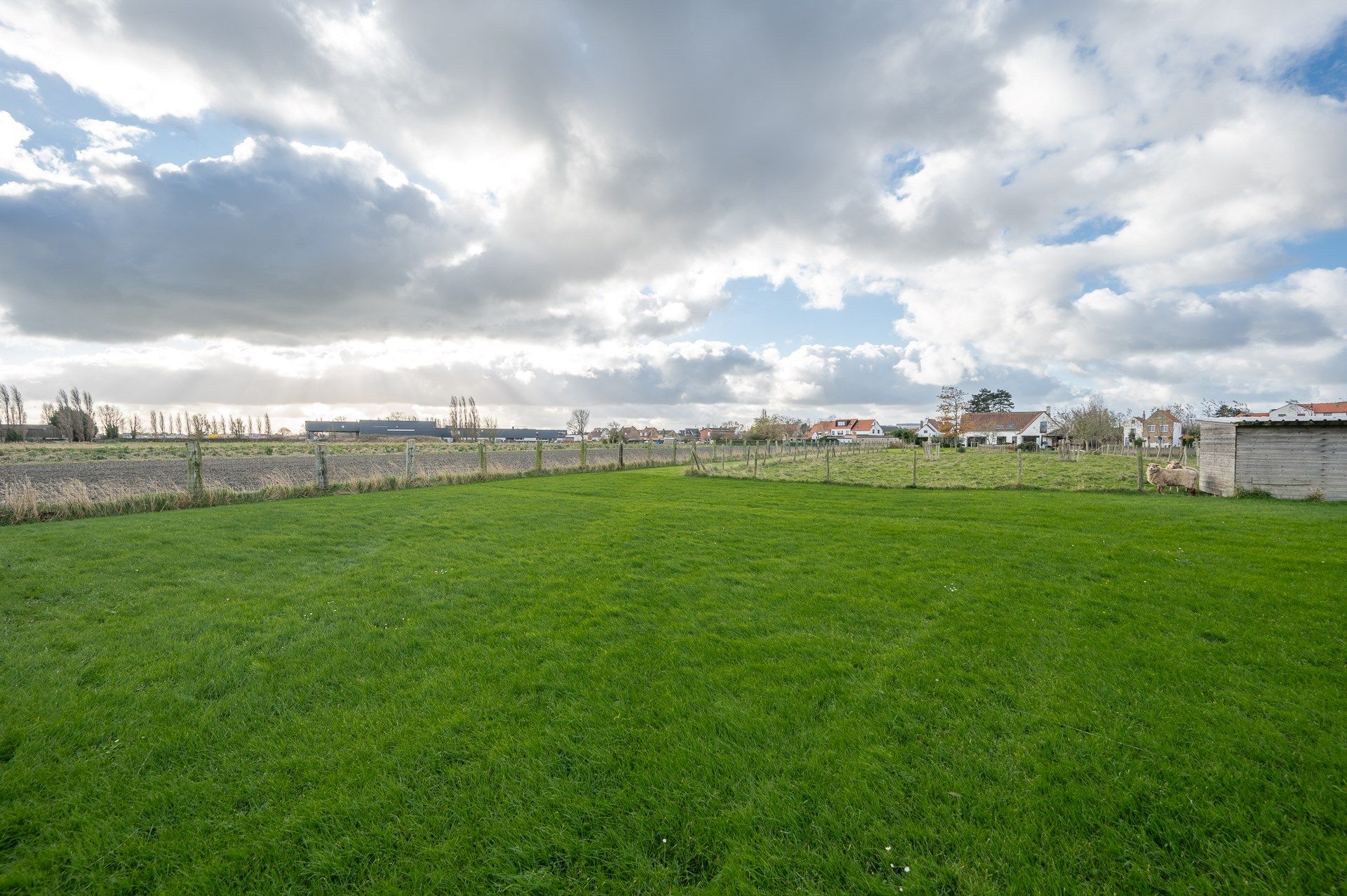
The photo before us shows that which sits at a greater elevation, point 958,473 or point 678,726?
point 678,726

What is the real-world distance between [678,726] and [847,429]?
119335 millimetres

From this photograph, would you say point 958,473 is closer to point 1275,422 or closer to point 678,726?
point 1275,422

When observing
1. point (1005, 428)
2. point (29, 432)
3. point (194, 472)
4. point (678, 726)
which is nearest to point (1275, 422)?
point (678, 726)

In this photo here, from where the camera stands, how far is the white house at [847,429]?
110000 millimetres

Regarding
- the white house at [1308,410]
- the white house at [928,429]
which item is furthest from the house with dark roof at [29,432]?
the white house at [1308,410]

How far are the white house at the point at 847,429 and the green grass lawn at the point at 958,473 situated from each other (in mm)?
70407

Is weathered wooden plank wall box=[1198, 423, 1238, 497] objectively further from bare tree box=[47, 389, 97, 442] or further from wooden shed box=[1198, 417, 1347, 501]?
bare tree box=[47, 389, 97, 442]

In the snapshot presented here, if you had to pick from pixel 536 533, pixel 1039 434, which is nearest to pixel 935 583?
pixel 536 533

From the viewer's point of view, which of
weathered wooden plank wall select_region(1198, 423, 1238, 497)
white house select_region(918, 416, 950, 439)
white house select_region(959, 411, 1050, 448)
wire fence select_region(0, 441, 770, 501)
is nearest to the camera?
wire fence select_region(0, 441, 770, 501)

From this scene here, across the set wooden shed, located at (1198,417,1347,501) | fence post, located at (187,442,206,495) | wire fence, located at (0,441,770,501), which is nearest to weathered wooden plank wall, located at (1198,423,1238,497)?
wooden shed, located at (1198,417,1347,501)

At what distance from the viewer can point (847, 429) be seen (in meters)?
116

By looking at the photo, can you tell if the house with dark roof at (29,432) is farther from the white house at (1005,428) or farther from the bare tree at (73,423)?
the white house at (1005,428)

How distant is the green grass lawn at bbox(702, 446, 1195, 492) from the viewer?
2089 centimetres

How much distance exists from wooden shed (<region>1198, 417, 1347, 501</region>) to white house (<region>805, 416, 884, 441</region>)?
88.2 metres
